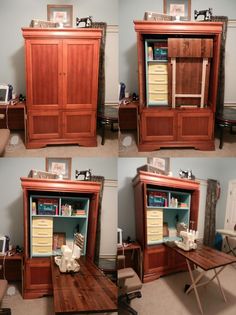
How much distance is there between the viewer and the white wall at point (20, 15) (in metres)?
2.15

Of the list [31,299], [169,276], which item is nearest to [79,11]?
[169,276]

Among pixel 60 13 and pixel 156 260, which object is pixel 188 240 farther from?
pixel 60 13

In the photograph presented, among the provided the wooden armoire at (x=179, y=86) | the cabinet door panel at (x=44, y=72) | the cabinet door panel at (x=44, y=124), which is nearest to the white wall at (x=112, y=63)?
the wooden armoire at (x=179, y=86)

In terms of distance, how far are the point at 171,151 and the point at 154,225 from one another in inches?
20.0

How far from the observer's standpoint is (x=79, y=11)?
222 cm

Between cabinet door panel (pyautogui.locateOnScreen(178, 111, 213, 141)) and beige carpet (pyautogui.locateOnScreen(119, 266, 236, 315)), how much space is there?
34.6 inches

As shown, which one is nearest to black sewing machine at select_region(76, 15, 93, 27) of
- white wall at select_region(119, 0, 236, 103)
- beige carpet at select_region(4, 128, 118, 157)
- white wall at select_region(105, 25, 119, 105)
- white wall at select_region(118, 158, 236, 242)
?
white wall at select_region(105, 25, 119, 105)

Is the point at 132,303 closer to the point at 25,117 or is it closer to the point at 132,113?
the point at 132,113

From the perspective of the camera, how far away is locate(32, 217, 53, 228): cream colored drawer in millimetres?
2463

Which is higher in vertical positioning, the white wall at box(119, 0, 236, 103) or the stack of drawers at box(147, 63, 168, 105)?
the white wall at box(119, 0, 236, 103)

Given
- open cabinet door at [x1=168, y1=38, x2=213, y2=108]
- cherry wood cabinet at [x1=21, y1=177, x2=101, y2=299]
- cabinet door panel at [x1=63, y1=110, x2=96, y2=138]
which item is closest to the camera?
open cabinet door at [x1=168, y1=38, x2=213, y2=108]

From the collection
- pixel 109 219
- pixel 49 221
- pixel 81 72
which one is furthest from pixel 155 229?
pixel 81 72

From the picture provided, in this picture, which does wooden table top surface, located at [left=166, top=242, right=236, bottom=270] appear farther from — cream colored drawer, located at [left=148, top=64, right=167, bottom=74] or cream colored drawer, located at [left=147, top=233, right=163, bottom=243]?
cream colored drawer, located at [left=148, top=64, right=167, bottom=74]

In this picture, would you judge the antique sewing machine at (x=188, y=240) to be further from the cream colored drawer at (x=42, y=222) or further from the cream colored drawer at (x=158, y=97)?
the cream colored drawer at (x=42, y=222)
